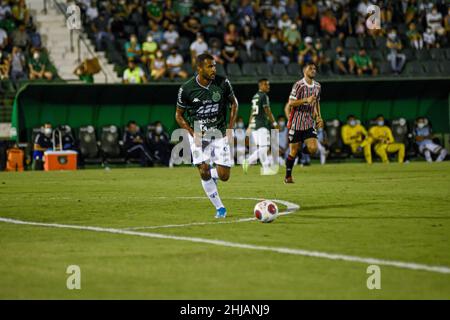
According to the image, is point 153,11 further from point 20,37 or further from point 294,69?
point 294,69

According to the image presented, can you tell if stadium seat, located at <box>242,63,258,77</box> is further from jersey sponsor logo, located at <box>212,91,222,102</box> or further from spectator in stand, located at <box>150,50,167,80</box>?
jersey sponsor logo, located at <box>212,91,222,102</box>

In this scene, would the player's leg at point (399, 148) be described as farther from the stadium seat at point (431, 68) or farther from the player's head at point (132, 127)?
the player's head at point (132, 127)

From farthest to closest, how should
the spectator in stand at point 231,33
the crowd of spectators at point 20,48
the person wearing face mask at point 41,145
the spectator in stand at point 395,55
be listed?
the spectator in stand at point 395,55
the spectator in stand at point 231,33
the crowd of spectators at point 20,48
the person wearing face mask at point 41,145

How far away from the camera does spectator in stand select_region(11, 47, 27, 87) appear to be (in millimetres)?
30844

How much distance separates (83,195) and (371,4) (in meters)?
22.4

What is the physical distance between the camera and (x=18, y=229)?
1221cm

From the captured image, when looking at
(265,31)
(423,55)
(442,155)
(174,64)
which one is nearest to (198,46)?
(174,64)

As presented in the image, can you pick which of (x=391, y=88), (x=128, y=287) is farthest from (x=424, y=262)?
(x=391, y=88)

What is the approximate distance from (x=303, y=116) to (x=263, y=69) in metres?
13.8

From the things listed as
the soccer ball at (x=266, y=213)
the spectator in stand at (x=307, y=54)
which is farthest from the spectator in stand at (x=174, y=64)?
the soccer ball at (x=266, y=213)

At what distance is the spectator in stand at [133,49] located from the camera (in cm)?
3250

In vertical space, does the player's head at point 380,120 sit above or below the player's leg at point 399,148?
above

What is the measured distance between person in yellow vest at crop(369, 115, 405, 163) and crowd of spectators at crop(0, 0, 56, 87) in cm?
1047

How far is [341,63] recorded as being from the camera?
35312mm
